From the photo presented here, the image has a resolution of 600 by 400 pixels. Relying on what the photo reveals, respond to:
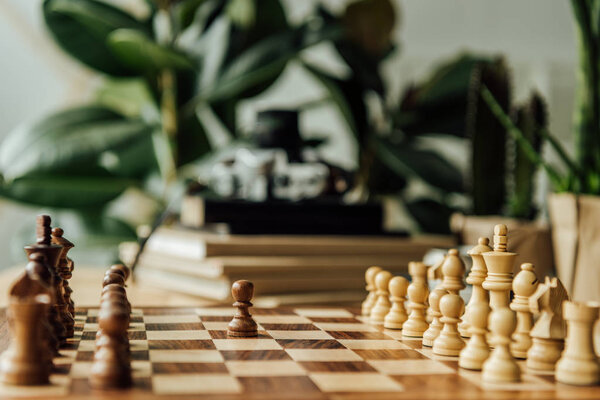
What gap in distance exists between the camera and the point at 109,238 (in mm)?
2510

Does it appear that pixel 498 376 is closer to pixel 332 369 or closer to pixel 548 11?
pixel 332 369

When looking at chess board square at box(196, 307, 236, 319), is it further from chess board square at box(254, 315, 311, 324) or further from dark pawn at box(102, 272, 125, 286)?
dark pawn at box(102, 272, 125, 286)

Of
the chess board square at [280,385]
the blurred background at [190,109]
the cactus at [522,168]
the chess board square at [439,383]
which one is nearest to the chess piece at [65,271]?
the chess board square at [280,385]

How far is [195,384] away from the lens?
76 cm

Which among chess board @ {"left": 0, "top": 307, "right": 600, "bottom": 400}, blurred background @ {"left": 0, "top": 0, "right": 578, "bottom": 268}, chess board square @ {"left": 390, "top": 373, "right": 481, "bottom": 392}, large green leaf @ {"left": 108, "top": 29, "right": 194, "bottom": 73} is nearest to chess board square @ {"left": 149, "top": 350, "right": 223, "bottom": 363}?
chess board @ {"left": 0, "top": 307, "right": 600, "bottom": 400}

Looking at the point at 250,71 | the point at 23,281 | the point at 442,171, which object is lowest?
the point at 23,281

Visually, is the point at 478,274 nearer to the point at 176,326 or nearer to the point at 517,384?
the point at 517,384

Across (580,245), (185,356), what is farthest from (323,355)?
(580,245)

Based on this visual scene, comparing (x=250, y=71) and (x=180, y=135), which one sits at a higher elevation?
(x=250, y=71)

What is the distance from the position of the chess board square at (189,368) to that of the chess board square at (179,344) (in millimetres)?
102

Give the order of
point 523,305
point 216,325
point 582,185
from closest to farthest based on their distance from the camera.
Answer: point 523,305 → point 216,325 → point 582,185

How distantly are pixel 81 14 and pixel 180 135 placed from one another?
1.78 feet

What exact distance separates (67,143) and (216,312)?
118 cm

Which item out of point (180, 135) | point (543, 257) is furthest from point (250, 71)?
point (543, 257)
